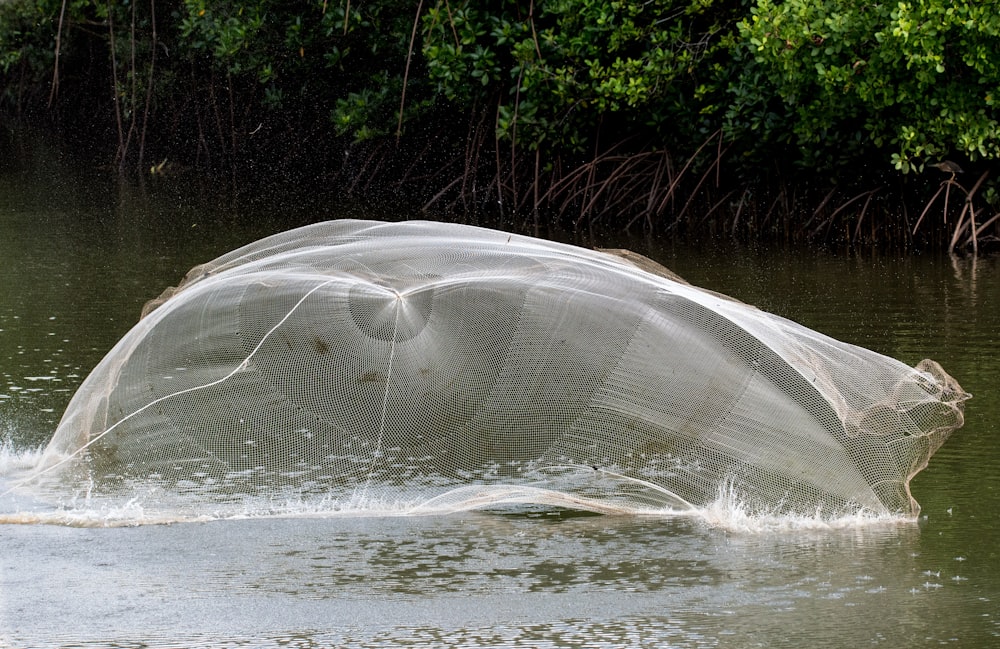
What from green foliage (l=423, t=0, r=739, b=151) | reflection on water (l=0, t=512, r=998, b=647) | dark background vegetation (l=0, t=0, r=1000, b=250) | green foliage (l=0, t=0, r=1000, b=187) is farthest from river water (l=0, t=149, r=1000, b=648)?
green foliage (l=423, t=0, r=739, b=151)

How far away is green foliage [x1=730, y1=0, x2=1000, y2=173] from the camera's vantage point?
13.1 metres

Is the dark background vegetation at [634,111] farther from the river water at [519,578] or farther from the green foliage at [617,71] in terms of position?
the river water at [519,578]

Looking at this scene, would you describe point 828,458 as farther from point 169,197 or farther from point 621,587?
point 169,197

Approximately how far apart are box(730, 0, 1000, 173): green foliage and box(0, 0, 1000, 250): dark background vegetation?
0.08 ft

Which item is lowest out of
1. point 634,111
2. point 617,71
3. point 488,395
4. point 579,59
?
point 488,395

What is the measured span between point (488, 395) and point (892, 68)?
8.57m

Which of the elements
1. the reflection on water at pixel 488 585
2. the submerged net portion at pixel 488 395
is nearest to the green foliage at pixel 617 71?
the submerged net portion at pixel 488 395

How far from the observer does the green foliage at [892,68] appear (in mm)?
13133

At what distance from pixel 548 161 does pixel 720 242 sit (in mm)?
3539

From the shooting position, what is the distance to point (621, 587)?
5582mm

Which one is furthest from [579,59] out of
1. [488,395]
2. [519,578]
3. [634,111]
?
[519,578]

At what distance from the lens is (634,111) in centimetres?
1798

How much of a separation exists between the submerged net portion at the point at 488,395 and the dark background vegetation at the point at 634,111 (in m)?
7.28

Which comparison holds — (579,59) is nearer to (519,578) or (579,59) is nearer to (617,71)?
(617,71)
